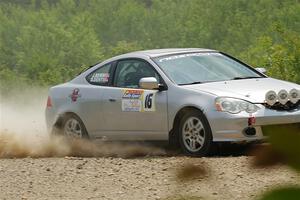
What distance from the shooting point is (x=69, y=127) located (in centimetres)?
1176

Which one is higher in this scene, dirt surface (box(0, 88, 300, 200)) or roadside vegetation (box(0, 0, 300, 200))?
roadside vegetation (box(0, 0, 300, 200))

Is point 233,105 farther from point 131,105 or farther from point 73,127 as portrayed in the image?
point 73,127

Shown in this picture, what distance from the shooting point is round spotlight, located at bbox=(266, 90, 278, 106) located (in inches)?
377

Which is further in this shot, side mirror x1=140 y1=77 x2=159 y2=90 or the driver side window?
the driver side window

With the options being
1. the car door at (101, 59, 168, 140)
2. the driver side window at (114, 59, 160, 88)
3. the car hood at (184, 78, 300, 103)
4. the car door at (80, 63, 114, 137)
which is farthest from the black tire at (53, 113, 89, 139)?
the car hood at (184, 78, 300, 103)

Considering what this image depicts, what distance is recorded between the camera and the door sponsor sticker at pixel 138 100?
10531 mm

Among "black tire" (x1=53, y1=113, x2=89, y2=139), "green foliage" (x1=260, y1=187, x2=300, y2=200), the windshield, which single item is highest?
"green foliage" (x1=260, y1=187, x2=300, y2=200)

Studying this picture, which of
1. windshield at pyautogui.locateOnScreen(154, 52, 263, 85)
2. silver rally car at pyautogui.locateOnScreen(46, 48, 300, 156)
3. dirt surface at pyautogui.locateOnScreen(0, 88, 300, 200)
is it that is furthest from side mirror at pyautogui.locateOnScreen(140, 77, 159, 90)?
dirt surface at pyautogui.locateOnScreen(0, 88, 300, 200)

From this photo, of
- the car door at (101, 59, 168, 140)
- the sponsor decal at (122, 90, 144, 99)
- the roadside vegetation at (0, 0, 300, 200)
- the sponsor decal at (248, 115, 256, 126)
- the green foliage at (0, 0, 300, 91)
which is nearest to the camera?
the sponsor decal at (248, 115, 256, 126)

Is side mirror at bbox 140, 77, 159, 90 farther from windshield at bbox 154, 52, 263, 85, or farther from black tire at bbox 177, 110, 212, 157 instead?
black tire at bbox 177, 110, 212, 157

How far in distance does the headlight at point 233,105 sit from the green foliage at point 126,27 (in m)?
48.3

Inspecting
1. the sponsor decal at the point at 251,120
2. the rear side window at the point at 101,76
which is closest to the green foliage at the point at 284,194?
the sponsor decal at the point at 251,120

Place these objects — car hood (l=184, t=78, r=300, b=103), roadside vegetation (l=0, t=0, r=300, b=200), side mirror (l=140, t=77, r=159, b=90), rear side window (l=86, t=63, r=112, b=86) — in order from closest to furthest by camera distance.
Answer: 1. car hood (l=184, t=78, r=300, b=103)
2. side mirror (l=140, t=77, r=159, b=90)
3. rear side window (l=86, t=63, r=112, b=86)
4. roadside vegetation (l=0, t=0, r=300, b=200)

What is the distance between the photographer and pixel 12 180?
28.6 feet
